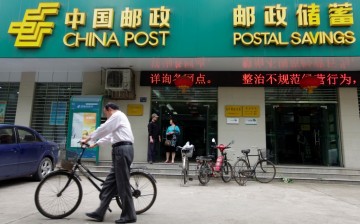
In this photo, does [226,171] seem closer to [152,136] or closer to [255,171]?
[255,171]

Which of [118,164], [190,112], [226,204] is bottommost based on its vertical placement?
[226,204]

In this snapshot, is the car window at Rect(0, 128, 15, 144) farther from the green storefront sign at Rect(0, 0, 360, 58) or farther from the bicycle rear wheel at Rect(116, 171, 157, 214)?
the bicycle rear wheel at Rect(116, 171, 157, 214)

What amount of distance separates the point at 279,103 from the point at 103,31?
264 inches

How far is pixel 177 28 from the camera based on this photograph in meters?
9.30

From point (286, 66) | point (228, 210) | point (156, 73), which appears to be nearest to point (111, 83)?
point (156, 73)

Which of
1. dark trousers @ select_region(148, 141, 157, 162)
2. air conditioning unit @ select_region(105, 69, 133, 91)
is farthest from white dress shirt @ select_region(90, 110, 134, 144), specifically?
air conditioning unit @ select_region(105, 69, 133, 91)

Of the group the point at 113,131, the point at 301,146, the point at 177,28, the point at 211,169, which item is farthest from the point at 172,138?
the point at 113,131

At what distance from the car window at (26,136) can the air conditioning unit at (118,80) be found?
3.40 m

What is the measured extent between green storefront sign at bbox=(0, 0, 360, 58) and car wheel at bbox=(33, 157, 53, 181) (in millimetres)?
3369

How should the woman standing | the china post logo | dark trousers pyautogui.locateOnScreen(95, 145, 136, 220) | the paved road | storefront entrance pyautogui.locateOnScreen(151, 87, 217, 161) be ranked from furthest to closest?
storefront entrance pyautogui.locateOnScreen(151, 87, 217, 161) < the woman standing < the china post logo < the paved road < dark trousers pyautogui.locateOnScreen(95, 145, 136, 220)

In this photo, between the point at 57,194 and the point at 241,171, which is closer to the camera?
the point at 57,194

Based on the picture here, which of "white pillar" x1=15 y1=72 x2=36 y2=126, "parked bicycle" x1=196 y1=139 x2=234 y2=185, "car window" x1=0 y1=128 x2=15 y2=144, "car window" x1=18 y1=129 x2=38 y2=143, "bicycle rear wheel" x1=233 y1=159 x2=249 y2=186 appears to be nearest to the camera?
"car window" x1=0 y1=128 x2=15 y2=144

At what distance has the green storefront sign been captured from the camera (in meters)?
8.81

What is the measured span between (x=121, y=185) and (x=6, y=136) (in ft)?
13.4
